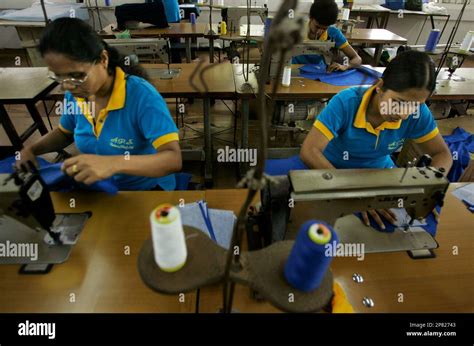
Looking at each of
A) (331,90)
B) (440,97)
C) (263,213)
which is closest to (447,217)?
(263,213)

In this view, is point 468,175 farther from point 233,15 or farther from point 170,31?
point 170,31

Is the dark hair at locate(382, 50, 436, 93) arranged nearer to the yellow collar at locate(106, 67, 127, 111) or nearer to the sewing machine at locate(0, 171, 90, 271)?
the yellow collar at locate(106, 67, 127, 111)

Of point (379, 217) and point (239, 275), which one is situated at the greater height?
point (239, 275)

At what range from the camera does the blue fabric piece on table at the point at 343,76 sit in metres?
2.70

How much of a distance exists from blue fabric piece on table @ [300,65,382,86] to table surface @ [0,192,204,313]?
2180 mm

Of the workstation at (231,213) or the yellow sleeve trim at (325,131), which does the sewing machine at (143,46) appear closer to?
the workstation at (231,213)

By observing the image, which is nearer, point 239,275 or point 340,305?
point 239,275

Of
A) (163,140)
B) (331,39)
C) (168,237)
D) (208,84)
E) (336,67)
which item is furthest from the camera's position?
(331,39)

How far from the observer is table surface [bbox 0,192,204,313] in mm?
921

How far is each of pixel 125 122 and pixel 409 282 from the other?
1310 millimetres

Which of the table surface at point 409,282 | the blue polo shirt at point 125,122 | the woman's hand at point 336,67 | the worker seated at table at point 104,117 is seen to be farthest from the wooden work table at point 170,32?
the table surface at point 409,282

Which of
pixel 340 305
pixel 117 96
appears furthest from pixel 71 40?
pixel 340 305

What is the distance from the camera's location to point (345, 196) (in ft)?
3.17
